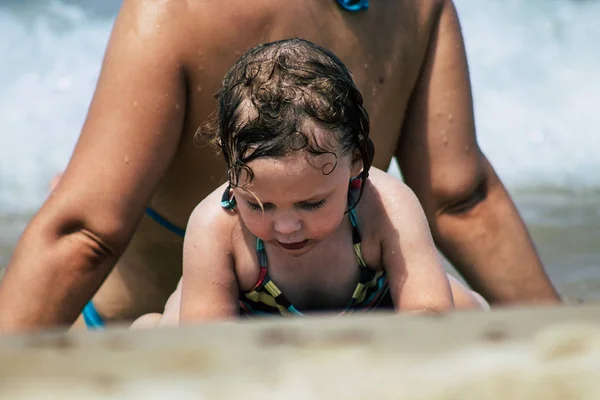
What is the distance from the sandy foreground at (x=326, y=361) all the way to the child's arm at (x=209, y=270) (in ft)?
4.49

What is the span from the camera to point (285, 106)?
2166 millimetres

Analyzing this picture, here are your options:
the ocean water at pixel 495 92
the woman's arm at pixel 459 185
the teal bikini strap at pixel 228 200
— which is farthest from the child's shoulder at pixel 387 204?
the ocean water at pixel 495 92

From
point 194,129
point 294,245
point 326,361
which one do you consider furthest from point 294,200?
point 326,361

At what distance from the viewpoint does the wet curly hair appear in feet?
7.11

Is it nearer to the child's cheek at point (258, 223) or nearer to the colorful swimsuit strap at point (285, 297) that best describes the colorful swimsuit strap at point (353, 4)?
the colorful swimsuit strap at point (285, 297)

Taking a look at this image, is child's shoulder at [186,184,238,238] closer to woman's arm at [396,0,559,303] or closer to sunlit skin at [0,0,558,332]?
sunlit skin at [0,0,558,332]

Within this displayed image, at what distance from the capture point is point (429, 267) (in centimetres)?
240

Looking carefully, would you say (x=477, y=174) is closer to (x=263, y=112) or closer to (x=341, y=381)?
(x=263, y=112)

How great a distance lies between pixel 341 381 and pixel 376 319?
182mm

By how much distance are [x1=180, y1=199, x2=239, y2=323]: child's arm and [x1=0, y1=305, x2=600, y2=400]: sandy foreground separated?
4.49 feet

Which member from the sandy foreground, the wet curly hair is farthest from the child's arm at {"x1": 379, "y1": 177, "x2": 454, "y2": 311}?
the sandy foreground

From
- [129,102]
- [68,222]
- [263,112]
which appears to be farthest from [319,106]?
[68,222]

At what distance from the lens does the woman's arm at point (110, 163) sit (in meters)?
2.52

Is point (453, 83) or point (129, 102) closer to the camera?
point (129, 102)
